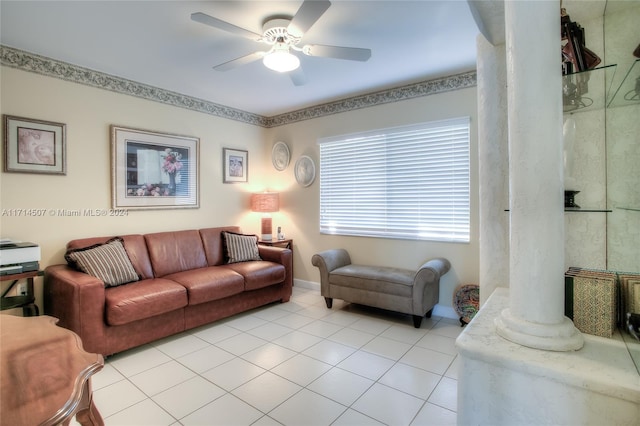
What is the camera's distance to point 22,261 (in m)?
2.56

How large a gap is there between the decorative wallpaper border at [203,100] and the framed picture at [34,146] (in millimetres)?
484

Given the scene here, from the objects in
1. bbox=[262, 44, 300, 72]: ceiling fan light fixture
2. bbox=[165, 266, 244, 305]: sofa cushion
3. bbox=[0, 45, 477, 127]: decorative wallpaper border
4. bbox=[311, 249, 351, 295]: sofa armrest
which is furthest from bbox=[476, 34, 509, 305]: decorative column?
bbox=[165, 266, 244, 305]: sofa cushion

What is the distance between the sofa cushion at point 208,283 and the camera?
3.10 meters

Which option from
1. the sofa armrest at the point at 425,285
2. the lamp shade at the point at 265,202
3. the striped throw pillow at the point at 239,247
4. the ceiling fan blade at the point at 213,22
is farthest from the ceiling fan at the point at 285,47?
the lamp shade at the point at 265,202

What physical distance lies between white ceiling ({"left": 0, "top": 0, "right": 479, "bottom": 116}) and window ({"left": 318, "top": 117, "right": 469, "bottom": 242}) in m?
0.66

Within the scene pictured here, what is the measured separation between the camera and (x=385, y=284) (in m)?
3.38

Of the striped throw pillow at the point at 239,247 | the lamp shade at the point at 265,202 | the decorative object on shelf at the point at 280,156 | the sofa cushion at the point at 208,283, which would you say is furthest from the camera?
Result: the decorative object on shelf at the point at 280,156

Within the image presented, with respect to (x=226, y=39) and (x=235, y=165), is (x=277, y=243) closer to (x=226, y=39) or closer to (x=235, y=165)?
(x=235, y=165)

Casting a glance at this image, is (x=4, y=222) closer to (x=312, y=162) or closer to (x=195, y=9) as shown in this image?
(x=195, y=9)

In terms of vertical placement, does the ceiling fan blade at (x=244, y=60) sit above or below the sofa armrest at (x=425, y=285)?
above

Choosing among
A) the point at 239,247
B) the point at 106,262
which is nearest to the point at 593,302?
the point at 106,262

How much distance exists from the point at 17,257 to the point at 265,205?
2711mm

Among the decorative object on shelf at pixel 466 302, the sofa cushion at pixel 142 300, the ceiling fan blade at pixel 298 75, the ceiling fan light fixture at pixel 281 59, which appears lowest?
the decorative object on shelf at pixel 466 302

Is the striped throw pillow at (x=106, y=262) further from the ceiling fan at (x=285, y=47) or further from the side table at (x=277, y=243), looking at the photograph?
the ceiling fan at (x=285, y=47)
